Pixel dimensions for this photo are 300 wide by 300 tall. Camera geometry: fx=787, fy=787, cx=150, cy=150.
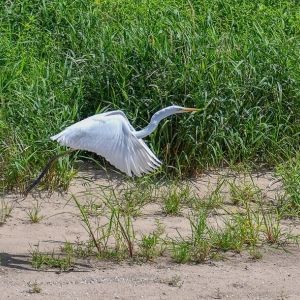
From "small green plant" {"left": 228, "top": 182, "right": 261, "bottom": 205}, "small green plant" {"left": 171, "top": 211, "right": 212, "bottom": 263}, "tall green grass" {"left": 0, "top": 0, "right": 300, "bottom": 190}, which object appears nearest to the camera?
"small green plant" {"left": 171, "top": 211, "right": 212, "bottom": 263}

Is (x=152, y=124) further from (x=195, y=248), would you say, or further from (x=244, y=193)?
(x=244, y=193)

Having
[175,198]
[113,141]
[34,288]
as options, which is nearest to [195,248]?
[175,198]

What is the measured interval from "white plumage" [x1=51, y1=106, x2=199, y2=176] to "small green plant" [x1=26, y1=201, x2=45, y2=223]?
0.69 metres

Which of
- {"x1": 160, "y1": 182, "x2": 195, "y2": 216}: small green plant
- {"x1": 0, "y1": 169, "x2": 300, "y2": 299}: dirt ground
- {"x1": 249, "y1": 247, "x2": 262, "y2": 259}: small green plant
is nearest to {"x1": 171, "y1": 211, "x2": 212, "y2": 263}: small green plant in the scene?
{"x1": 0, "y1": 169, "x2": 300, "y2": 299}: dirt ground

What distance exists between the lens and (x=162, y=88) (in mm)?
6707

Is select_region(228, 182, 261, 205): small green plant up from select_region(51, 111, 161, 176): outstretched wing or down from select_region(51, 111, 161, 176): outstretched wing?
down

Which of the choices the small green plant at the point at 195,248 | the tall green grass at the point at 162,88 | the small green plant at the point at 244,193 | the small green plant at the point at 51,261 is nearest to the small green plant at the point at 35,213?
the tall green grass at the point at 162,88

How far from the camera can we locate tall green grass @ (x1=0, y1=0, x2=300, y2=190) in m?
6.35

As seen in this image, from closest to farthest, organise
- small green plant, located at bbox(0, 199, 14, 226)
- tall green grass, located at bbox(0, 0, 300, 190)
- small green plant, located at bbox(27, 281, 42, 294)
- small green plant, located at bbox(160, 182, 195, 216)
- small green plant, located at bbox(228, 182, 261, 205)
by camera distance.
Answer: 1. small green plant, located at bbox(27, 281, 42, 294)
2. small green plant, located at bbox(0, 199, 14, 226)
3. small green plant, located at bbox(160, 182, 195, 216)
4. small green plant, located at bbox(228, 182, 261, 205)
5. tall green grass, located at bbox(0, 0, 300, 190)

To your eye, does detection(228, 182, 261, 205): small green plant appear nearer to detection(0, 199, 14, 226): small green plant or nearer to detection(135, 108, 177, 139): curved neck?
detection(135, 108, 177, 139): curved neck

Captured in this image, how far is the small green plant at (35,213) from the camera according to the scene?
5727 mm

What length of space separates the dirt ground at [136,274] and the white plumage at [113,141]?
552 mm

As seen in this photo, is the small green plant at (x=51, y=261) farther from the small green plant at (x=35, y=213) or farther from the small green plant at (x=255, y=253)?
the small green plant at (x=255, y=253)

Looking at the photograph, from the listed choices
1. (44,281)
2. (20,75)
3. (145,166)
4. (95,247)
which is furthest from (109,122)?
(20,75)
